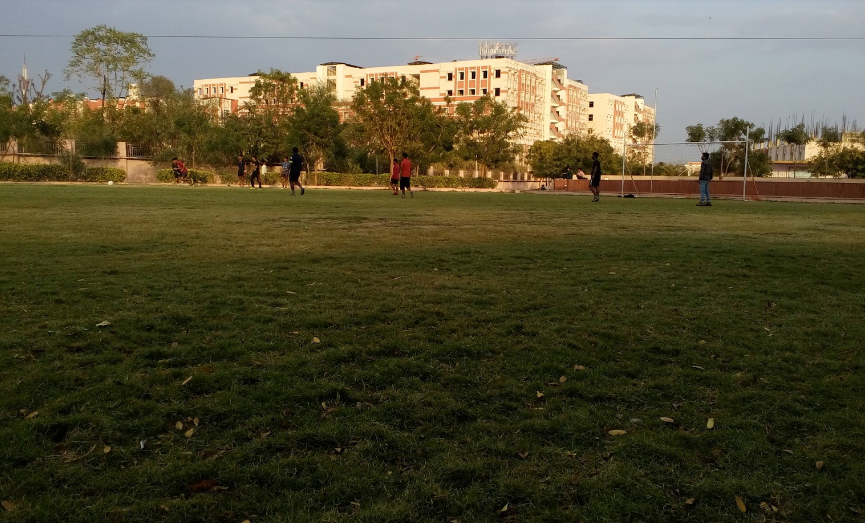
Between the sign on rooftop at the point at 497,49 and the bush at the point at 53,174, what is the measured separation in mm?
64174

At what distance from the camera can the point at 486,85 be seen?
304ft

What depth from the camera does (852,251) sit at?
11.0 metres

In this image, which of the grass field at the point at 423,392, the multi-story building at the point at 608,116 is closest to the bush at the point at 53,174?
the grass field at the point at 423,392

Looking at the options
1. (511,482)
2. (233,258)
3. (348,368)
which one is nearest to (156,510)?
(511,482)

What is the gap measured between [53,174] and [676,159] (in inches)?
1636

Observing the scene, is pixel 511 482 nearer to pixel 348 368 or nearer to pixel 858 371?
pixel 348 368

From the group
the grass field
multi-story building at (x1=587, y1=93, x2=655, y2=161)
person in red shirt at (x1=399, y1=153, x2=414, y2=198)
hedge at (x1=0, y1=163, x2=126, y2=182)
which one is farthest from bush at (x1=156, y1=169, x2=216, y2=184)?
multi-story building at (x1=587, y1=93, x2=655, y2=161)

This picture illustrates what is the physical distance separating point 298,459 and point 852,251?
35.4ft

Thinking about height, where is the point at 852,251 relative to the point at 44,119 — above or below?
below

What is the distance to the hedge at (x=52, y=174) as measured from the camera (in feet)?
153

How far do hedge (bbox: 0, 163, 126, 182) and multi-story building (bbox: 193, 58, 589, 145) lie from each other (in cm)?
3647

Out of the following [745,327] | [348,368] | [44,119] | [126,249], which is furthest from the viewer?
[44,119]

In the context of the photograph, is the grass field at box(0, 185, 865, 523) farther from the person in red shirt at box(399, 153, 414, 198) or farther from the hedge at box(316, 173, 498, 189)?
the hedge at box(316, 173, 498, 189)

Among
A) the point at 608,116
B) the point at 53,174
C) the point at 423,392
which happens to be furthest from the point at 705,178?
the point at 608,116
